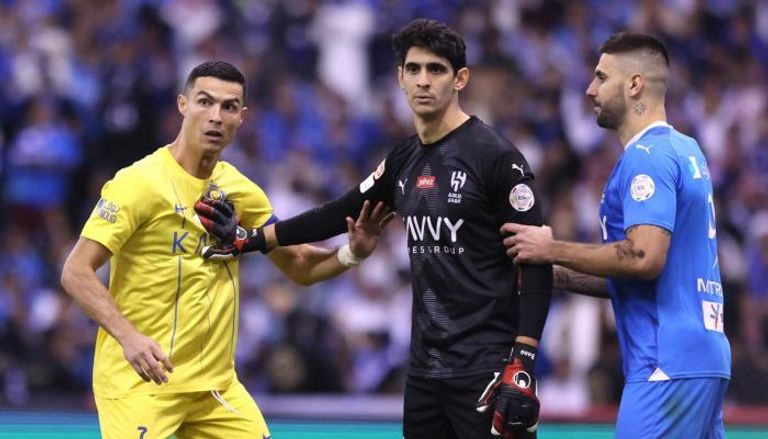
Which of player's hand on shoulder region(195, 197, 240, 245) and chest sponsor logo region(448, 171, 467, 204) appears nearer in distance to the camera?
chest sponsor logo region(448, 171, 467, 204)

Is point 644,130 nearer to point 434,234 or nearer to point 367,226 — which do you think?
point 434,234

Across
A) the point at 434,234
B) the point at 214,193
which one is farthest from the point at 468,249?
the point at 214,193

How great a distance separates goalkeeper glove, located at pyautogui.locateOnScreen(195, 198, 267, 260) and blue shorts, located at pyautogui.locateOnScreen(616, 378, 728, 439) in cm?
213

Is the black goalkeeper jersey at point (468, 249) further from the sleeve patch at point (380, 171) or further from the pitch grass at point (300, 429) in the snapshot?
the pitch grass at point (300, 429)

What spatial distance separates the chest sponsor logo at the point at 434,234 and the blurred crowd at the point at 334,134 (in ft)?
19.2

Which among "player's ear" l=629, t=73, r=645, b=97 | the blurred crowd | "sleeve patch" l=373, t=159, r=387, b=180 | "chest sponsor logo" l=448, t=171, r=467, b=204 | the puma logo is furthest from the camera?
the blurred crowd

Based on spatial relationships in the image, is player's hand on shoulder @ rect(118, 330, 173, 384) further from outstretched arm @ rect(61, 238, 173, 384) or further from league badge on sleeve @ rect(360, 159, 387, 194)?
league badge on sleeve @ rect(360, 159, 387, 194)

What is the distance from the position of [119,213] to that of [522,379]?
6.59 feet

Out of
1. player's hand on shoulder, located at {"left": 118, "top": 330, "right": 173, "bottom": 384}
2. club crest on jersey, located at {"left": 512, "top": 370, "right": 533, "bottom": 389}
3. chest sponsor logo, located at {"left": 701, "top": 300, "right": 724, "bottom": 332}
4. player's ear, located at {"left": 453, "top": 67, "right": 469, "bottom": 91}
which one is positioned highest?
player's ear, located at {"left": 453, "top": 67, "right": 469, "bottom": 91}

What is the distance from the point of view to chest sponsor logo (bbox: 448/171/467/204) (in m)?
6.59

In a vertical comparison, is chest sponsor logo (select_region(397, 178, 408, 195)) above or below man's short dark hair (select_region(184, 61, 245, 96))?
below

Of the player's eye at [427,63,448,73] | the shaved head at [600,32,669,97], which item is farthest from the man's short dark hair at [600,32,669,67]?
the player's eye at [427,63,448,73]

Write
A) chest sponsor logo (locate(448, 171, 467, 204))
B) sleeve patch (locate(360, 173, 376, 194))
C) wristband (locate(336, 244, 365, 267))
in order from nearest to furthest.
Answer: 1. chest sponsor logo (locate(448, 171, 467, 204))
2. sleeve patch (locate(360, 173, 376, 194))
3. wristband (locate(336, 244, 365, 267))

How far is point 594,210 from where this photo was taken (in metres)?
13.6
